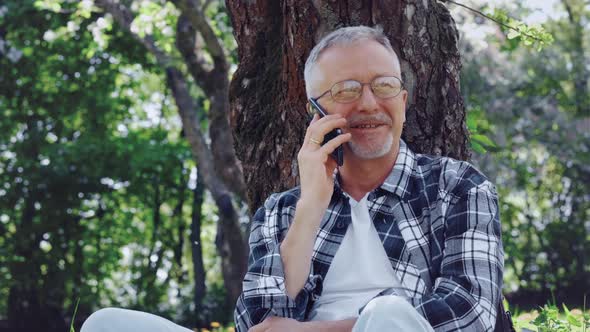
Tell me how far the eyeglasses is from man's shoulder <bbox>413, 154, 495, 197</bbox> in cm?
33

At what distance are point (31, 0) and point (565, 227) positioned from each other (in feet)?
37.0

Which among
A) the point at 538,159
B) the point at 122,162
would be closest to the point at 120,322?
the point at 122,162

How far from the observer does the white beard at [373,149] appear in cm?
338

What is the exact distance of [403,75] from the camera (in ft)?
13.9

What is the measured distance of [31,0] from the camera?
16531 millimetres

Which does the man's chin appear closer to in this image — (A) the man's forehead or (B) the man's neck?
(B) the man's neck

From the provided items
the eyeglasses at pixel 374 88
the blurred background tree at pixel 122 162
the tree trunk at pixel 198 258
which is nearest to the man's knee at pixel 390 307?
the eyeglasses at pixel 374 88

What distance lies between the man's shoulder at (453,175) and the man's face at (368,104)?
7.1 inches

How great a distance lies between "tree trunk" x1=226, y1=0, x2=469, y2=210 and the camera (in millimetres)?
4250

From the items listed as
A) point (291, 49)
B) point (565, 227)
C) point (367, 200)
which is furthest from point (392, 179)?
point (565, 227)

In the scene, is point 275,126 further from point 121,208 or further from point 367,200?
point 121,208

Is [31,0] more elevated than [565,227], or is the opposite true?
[31,0]

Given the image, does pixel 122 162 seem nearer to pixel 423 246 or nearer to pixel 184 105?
pixel 184 105

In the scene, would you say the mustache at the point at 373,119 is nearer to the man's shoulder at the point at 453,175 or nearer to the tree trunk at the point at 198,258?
the man's shoulder at the point at 453,175
